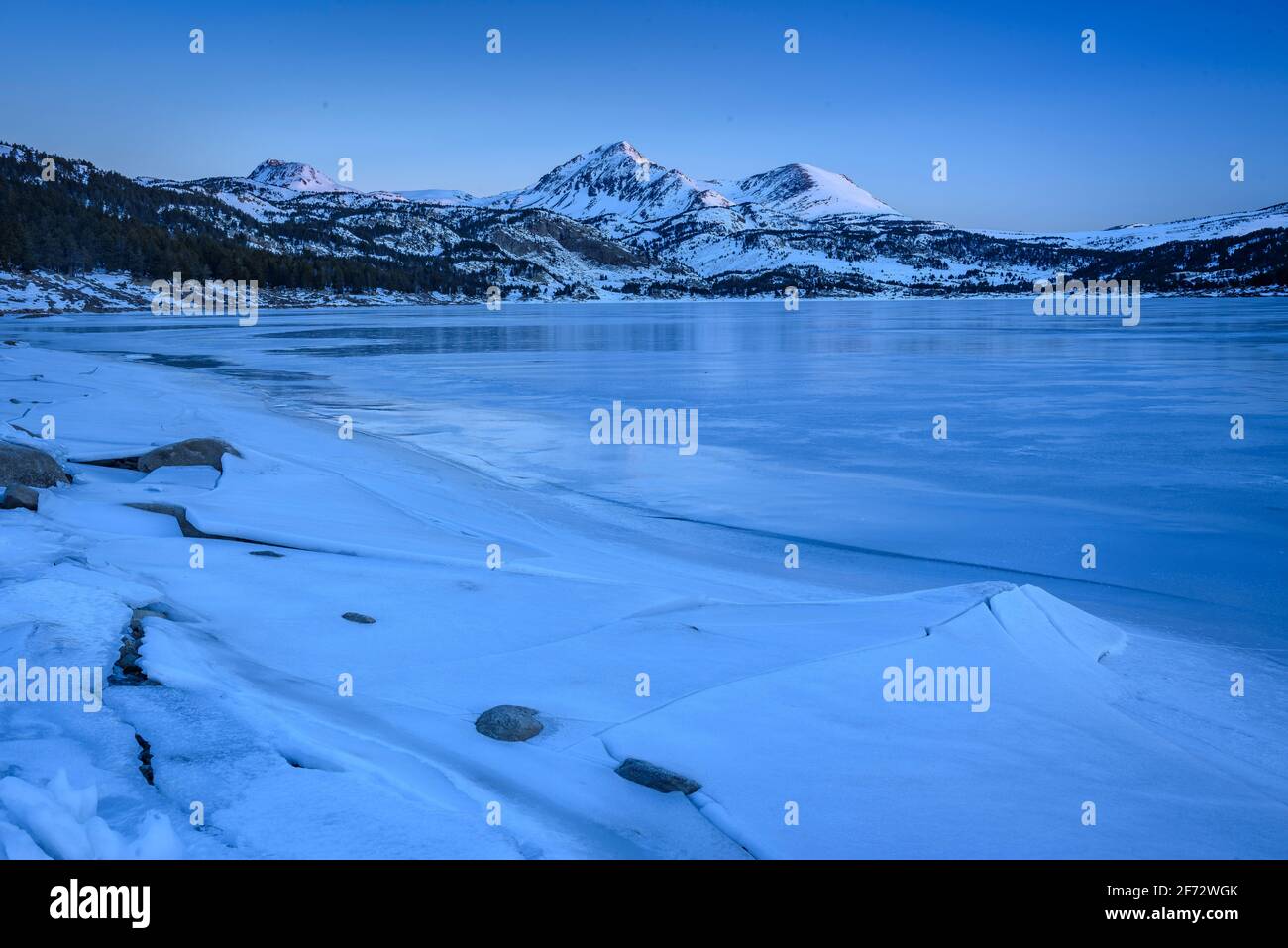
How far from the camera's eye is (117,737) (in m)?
3.85

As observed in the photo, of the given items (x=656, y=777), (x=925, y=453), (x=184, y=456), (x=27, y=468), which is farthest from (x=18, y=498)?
(x=925, y=453)

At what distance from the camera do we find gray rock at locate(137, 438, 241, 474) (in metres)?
10.8

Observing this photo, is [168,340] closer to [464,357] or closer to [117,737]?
[464,357]

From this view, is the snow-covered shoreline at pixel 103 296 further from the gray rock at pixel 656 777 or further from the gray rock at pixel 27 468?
the gray rock at pixel 656 777

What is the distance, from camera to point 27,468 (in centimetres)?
877

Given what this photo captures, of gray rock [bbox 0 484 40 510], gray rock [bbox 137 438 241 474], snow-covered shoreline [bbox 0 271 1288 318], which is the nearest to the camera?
gray rock [bbox 0 484 40 510]

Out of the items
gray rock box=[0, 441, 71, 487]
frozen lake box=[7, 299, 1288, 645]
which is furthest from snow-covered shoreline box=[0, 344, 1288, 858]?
frozen lake box=[7, 299, 1288, 645]

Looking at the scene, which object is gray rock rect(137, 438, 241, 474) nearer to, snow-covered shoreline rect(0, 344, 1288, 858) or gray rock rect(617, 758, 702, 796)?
snow-covered shoreline rect(0, 344, 1288, 858)

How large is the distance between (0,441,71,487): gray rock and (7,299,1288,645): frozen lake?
17.1 feet

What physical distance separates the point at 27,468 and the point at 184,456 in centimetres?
217

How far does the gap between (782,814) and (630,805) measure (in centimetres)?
66

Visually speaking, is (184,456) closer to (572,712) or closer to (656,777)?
(572,712)

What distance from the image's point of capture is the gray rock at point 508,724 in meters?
4.39

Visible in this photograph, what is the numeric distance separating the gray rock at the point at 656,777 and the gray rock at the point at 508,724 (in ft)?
1.82
